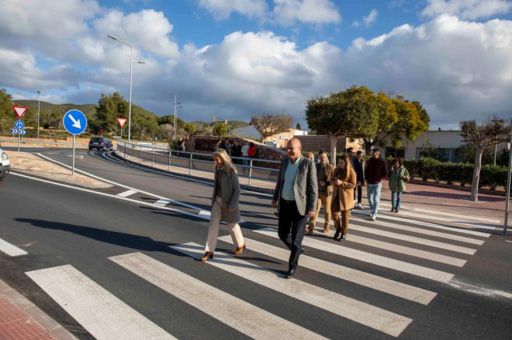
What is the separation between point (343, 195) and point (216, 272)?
3.07m

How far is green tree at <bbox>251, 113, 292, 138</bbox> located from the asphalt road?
5009 centimetres

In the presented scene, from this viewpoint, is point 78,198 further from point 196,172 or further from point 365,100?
point 365,100

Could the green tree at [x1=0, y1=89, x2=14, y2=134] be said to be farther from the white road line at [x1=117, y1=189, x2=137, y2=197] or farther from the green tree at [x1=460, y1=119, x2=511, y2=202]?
the green tree at [x1=460, y1=119, x2=511, y2=202]

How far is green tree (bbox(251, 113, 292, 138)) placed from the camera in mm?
58250

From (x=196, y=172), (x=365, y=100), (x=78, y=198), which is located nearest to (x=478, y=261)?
(x=78, y=198)

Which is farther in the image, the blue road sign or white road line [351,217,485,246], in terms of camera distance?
the blue road sign

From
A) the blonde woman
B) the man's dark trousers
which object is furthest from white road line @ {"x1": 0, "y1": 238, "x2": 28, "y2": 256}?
the man's dark trousers

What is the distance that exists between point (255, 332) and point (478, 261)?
4433mm

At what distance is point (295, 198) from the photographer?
4801 mm

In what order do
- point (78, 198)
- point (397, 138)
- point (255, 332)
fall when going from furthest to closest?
1. point (397, 138)
2. point (78, 198)
3. point (255, 332)

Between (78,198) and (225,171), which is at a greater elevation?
(225,171)

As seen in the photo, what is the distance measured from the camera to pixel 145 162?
21.9 metres

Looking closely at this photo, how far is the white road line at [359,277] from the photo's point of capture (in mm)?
4406

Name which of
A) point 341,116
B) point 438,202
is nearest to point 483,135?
point 438,202
